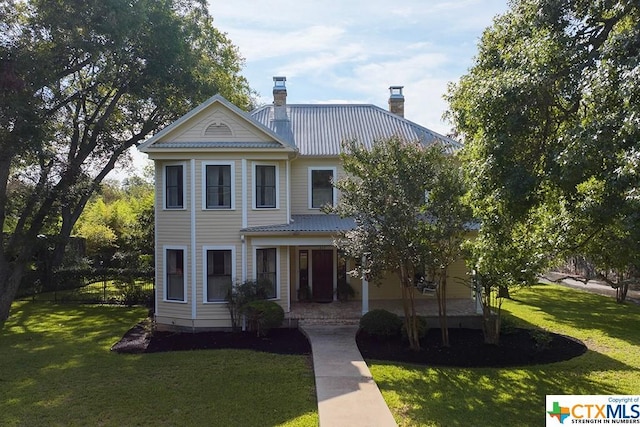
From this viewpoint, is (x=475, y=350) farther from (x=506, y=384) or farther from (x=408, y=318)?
(x=506, y=384)

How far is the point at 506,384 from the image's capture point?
34.0 feet

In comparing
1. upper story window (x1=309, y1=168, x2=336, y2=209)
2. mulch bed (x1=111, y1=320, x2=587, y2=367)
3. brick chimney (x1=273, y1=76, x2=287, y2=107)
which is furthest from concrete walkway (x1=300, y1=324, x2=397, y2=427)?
brick chimney (x1=273, y1=76, x2=287, y2=107)

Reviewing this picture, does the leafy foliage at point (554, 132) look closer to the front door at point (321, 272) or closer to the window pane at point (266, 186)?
the window pane at point (266, 186)

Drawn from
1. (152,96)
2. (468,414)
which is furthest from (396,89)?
(468,414)

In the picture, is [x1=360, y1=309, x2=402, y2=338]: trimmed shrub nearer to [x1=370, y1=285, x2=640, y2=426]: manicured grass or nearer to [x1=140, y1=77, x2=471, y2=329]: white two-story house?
[x1=140, y1=77, x2=471, y2=329]: white two-story house

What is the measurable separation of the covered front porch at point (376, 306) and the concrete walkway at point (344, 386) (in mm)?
1398

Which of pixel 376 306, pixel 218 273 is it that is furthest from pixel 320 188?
pixel 218 273

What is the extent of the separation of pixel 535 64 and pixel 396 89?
15489mm

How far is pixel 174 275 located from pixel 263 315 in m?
3.73

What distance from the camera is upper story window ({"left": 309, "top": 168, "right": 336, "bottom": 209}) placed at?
59.4 feet

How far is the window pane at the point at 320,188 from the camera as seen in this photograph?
18125 mm

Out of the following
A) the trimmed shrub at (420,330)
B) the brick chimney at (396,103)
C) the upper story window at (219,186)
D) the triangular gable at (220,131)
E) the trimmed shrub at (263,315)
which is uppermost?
the brick chimney at (396,103)

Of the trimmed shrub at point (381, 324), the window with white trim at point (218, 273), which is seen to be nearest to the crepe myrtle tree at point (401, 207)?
the trimmed shrub at point (381, 324)

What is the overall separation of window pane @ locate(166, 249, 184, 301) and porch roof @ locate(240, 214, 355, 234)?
2.48 metres
